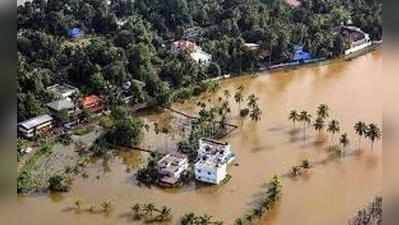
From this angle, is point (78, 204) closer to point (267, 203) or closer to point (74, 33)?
point (267, 203)

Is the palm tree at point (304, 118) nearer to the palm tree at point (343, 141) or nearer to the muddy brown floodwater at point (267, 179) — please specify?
the muddy brown floodwater at point (267, 179)

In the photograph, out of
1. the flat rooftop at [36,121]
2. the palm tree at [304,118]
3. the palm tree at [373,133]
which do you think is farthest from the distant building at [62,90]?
the palm tree at [373,133]

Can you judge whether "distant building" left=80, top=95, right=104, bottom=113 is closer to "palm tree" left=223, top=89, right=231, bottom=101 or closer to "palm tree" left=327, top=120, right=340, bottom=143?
"palm tree" left=223, top=89, right=231, bottom=101

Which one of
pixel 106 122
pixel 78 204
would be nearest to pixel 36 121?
pixel 106 122

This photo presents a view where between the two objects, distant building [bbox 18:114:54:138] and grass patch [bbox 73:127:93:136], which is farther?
grass patch [bbox 73:127:93:136]

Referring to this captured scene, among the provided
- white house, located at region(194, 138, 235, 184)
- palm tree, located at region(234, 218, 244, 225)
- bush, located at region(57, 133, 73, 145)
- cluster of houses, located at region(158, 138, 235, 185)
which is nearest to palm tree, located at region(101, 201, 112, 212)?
cluster of houses, located at region(158, 138, 235, 185)
